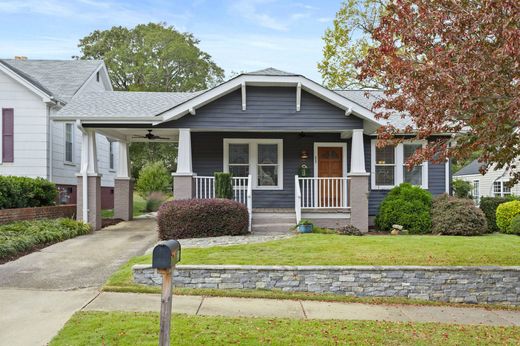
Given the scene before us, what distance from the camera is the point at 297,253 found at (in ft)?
33.2

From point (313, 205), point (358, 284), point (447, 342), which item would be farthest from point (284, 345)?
point (313, 205)

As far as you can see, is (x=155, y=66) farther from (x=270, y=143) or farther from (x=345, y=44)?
(x=270, y=143)

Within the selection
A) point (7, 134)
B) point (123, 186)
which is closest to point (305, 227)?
point (123, 186)

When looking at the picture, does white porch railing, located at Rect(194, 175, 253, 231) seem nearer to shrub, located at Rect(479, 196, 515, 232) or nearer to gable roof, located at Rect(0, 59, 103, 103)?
Answer: gable roof, located at Rect(0, 59, 103, 103)

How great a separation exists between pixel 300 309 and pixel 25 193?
9.91 metres

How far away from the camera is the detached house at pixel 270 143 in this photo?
14031 mm

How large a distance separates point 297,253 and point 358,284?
5.65 ft

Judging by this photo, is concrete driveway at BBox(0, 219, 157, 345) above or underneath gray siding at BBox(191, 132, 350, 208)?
underneath

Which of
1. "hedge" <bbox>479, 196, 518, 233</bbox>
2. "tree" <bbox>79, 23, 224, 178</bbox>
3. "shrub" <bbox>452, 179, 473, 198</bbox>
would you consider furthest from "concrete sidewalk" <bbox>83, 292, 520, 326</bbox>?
"tree" <bbox>79, 23, 224, 178</bbox>

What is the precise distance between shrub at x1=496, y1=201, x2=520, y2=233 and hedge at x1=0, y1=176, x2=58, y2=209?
1463cm

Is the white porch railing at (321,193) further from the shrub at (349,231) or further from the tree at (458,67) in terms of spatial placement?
the tree at (458,67)

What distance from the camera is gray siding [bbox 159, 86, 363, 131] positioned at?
14172 millimetres

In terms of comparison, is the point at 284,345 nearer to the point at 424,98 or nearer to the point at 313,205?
the point at 424,98

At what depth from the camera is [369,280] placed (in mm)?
8758
